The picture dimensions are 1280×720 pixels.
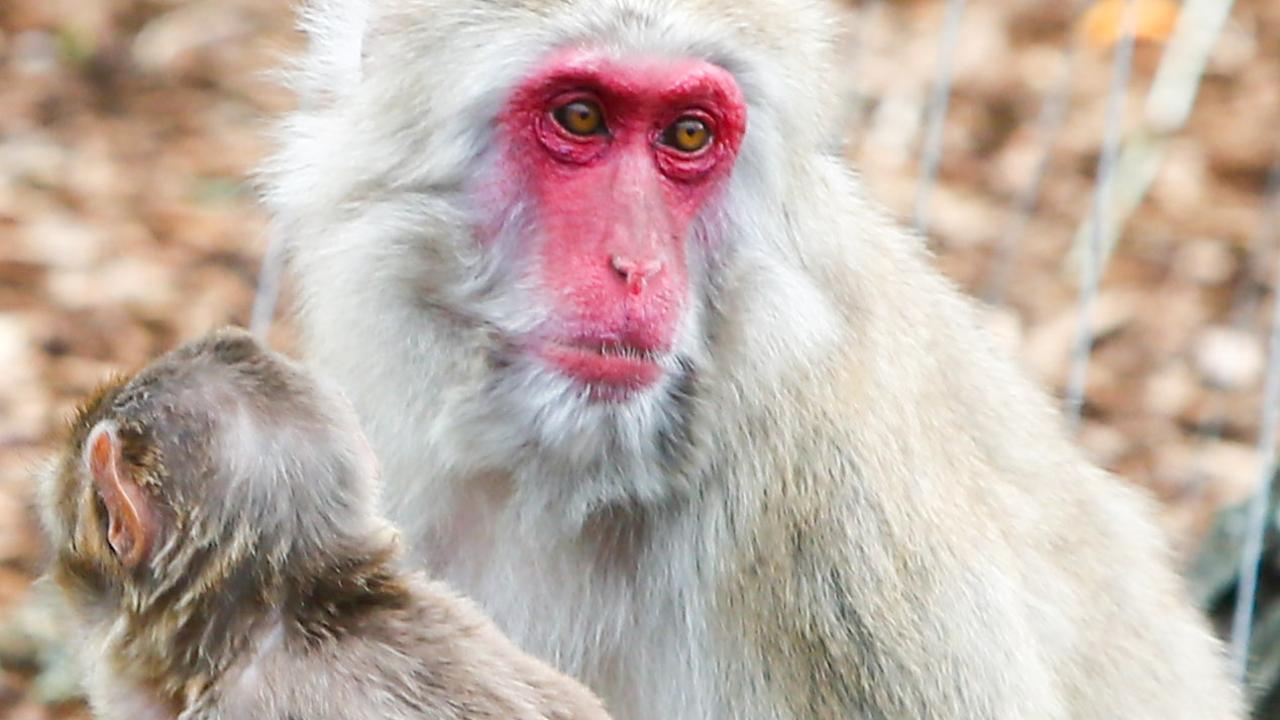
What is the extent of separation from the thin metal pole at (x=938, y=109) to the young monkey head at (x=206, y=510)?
3900 millimetres

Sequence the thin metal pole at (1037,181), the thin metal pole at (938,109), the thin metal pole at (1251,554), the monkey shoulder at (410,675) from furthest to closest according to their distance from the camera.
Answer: the thin metal pole at (1037,181), the thin metal pole at (938,109), the thin metal pole at (1251,554), the monkey shoulder at (410,675)

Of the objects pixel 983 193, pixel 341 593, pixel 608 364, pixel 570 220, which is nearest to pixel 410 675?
pixel 341 593

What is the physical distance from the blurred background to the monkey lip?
264 cm

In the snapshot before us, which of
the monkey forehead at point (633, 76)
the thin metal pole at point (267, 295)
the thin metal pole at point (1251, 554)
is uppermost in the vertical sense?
the monkey forehead at point (633, 76)

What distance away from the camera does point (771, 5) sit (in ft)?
12.1

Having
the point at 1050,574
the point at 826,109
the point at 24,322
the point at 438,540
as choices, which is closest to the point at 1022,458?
the point at 1050,574

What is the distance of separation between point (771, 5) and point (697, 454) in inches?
29.1

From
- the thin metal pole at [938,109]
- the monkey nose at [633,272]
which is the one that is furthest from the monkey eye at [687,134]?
the thin metal pole at [938,109]

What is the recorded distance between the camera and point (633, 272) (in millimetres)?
3412

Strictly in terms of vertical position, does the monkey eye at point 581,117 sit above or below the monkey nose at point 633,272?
above

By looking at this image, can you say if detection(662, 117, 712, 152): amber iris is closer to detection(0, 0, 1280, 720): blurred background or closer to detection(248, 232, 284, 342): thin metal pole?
detection(248, 232, 284, 342): thin metal pole

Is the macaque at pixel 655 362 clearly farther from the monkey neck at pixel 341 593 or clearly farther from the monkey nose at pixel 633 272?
the monkey neck at pixel 341 593

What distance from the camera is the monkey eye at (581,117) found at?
355 centimetres

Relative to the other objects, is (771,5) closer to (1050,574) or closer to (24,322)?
(1050,574)
